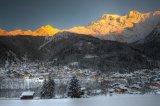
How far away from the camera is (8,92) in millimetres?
155250

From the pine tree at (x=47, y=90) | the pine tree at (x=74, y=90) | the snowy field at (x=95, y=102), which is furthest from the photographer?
the pine tree at (x=47, y=90)

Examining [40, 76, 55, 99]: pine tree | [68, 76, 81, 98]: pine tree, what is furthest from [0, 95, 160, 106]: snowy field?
[40, 76, 55, 99]: pine tree

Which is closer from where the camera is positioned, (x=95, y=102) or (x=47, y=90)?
(x=95, y=102)

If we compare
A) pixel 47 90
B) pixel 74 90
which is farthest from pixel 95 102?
pixel 47 90

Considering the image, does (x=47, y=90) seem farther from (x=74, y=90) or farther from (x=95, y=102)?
(x=95, y=102)

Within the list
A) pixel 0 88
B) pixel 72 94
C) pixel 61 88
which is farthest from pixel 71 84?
pixel 0 88

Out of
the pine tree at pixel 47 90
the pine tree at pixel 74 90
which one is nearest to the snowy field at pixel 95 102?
the pine tree at pixel 74 90

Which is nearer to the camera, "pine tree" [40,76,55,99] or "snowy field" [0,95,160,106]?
"snowy field" [0,95,160,106]

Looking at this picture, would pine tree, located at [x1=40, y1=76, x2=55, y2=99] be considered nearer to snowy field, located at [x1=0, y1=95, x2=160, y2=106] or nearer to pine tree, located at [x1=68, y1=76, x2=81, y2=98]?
pine tree, located at [x1=68, y1=76, x2=81, y2=98]

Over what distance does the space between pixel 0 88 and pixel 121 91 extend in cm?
6126

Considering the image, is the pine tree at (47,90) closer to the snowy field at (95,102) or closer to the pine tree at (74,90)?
the pine tree at (74,90)

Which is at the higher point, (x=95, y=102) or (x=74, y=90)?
(x=74, y=90)

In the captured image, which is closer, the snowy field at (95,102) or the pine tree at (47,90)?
the snowy field at (95,102)

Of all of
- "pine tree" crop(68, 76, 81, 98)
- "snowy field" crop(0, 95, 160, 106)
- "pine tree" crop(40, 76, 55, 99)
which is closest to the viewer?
"snowy field" crop(0, 95, 160, 106)
